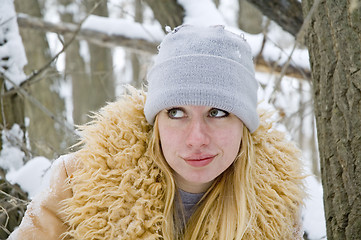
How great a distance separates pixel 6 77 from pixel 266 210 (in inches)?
76.8

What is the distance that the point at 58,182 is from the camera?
200 cm

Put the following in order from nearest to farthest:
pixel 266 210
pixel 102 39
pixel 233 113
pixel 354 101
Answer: pixel 354 101, pixel 233 113, pixel 266 210, pixel 102 39

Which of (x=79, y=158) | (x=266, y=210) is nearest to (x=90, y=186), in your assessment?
(x=79, y=158)

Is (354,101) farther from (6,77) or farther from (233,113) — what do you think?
(6,77)

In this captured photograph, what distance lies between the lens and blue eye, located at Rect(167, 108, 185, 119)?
5.98 ft

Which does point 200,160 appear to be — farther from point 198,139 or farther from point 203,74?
point 203,74

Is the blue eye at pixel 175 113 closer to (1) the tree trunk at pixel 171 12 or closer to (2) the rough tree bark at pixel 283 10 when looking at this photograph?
(2) the rough tree bark at pixel 283 10

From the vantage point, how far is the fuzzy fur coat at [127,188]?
187cm

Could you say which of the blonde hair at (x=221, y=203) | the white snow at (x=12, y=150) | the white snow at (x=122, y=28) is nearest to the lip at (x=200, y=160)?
Answer: the blonde hair at (x=221, y=203)

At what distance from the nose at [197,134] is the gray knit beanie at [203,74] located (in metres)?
0.09

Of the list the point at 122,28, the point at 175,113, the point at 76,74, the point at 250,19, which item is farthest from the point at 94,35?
the point at 76,74

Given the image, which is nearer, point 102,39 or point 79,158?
point 79,158

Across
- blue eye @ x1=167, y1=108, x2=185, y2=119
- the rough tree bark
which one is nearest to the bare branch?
the rough tree bark

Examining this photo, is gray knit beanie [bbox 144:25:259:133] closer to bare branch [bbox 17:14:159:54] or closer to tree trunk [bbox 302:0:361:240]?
tree trunk [bbox 302:0:361:240]
